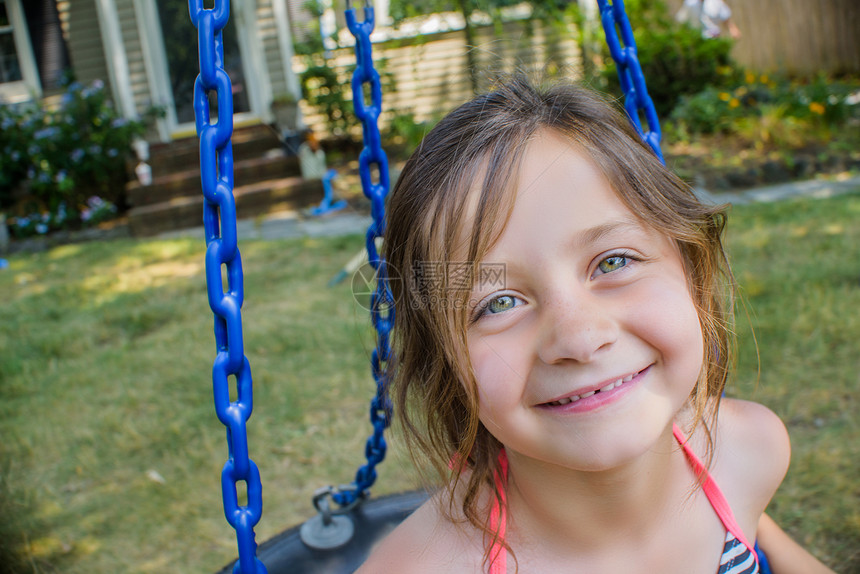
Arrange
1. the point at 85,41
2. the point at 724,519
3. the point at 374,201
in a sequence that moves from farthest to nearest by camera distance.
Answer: the point at 85,41
the point at 374,201
the point at 724,519

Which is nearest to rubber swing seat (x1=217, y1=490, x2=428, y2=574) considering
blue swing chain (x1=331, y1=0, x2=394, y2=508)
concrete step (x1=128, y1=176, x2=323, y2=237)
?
blue swing chain (x1=331, y1=0, x2=394, y2=508)

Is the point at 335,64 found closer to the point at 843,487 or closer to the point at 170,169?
the point at 170,169

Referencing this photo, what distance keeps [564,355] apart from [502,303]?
0.40 ft

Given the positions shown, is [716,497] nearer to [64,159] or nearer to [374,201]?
[374,201]

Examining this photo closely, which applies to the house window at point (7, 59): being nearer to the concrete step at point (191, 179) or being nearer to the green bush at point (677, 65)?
the concrete step at point (191, 179)

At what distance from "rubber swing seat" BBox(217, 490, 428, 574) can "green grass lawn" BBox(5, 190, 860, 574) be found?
15.5 inches

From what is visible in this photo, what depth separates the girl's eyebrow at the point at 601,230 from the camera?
106 cm

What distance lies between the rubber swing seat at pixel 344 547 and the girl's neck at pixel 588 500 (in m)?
0.56

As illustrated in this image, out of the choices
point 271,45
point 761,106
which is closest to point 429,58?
point 271,45

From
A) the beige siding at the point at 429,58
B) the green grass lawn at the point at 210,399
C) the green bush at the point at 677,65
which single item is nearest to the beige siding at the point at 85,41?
the beige siding at the point at 429,58

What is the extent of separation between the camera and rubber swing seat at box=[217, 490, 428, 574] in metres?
1.66

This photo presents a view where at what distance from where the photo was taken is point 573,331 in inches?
40.6

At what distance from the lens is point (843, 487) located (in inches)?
93.0

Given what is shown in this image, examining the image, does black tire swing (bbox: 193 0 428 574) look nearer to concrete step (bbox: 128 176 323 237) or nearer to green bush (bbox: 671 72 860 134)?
concrete step (bbox: 128 176 323 237)
